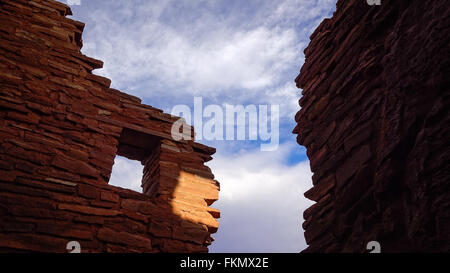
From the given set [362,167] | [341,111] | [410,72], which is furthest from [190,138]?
[410,72]

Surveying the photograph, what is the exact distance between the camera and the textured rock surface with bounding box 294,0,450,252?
285 cm

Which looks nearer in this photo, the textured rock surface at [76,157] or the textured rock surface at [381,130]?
the textured rock surface at [381,130]

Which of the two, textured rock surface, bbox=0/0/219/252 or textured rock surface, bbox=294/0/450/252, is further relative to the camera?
textured rock surface, bbox=0/0/219/252

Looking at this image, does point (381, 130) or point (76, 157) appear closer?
point (381, 130)

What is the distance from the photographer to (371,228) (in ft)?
10.7

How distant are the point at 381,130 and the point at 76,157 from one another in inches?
133

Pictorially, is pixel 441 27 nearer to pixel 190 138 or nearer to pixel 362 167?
pixel 362 167

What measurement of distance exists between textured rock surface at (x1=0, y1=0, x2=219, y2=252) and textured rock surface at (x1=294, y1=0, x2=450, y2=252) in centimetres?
165

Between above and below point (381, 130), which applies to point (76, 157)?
above

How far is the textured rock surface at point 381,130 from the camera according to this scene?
285cm

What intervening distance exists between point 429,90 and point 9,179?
13.4 feet

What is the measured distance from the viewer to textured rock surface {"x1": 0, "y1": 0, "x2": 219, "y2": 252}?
3.99 metres

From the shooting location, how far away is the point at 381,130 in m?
3.49

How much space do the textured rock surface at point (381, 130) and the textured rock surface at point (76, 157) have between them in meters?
1.65
